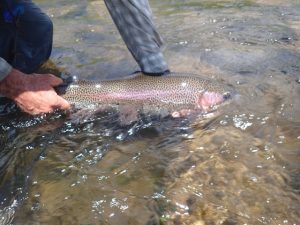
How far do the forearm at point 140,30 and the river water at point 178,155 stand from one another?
0.53m

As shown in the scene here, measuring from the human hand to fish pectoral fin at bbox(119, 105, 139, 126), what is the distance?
1.53 ft

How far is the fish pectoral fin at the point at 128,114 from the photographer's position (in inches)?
130

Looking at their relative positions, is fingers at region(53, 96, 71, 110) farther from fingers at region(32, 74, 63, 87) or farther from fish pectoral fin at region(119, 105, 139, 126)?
fish pectoral fin at region(119, 105, 139, 126)

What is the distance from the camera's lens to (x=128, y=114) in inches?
132

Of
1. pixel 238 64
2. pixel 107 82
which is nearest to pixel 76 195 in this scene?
pixel 107 82

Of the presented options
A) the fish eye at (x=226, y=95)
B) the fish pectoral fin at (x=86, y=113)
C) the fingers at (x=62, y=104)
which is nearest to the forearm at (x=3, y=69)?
the fingers at (x=62, y=104)

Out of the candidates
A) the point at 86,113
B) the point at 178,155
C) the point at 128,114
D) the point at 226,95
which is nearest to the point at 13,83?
the point at 86,113

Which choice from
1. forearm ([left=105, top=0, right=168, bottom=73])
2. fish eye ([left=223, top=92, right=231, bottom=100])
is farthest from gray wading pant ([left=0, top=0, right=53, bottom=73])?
fish eye ([left=223, top=92, right=231, bottom=100])

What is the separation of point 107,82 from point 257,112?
48.7 inches

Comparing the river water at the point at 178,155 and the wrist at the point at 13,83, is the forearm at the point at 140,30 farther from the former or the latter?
the wrist at the point at 13,83

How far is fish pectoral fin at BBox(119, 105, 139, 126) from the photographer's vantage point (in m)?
3.29

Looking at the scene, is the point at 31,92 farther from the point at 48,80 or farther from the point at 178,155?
the point at 178,155

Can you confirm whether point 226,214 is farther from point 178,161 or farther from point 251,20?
point 251,20

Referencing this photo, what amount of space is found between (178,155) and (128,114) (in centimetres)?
76
